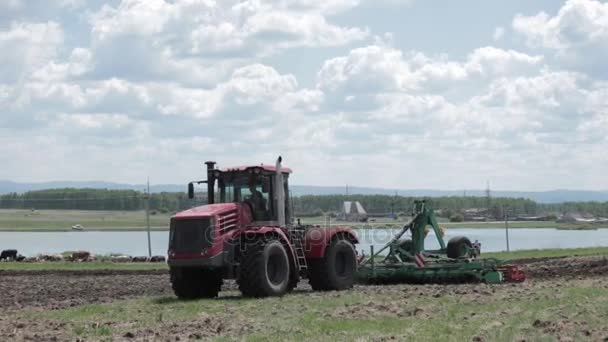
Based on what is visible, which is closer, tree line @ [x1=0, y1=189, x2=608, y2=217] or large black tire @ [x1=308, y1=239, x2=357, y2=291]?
large black tire @ [x1=308, y1=239, x2=357, y2=291]

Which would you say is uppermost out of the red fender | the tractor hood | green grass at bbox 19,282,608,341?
the tractor hood

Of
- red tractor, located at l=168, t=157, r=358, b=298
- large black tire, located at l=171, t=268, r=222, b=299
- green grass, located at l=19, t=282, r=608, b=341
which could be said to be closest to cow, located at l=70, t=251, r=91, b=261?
red tractor, located at l=168, t=157, r=358, b=298

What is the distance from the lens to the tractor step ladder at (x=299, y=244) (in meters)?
22.5

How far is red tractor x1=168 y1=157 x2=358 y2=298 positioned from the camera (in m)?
20.7

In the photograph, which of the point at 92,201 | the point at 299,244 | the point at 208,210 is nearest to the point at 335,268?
the point at 299,244

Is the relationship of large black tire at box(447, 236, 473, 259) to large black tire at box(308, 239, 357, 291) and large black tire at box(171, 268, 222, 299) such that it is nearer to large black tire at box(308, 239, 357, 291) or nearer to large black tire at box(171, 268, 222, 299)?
large black tire at box(308, 239, 357, 291)

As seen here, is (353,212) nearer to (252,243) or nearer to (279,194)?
(279,194)

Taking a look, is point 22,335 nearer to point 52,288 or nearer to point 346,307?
point 346,307

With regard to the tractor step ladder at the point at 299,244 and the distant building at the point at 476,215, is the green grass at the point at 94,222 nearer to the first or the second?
the distant building at the point at 476,215

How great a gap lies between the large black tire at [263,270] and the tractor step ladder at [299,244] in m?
1.02

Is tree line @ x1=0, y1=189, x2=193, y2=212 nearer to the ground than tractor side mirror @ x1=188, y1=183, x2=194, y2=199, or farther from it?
farther from it

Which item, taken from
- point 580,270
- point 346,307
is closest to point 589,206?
point 580,270

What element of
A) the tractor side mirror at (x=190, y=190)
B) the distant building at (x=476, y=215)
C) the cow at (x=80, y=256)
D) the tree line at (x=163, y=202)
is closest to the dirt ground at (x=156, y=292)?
the tractor side mirror at (x=190, y=190)

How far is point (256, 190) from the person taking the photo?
73.6 feet
